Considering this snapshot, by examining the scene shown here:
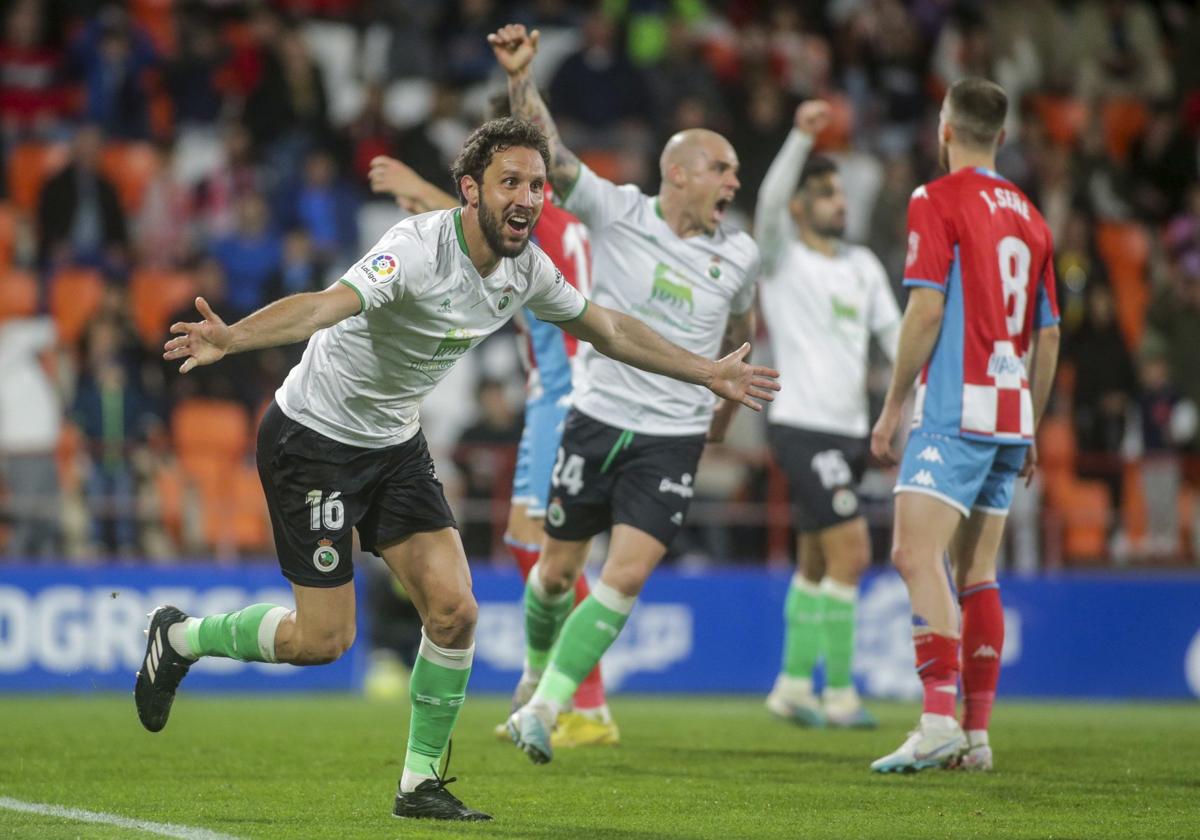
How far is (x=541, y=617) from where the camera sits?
8.68 metres

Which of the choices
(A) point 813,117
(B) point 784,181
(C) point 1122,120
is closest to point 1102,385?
(C) point 1122,120

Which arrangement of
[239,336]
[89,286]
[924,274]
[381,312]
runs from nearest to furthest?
[239,336]
[381,312]
[924,274]
[89,286]

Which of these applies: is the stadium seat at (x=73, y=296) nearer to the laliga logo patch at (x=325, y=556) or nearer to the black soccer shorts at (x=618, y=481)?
the black soccer shorts at (x=618, y=481)

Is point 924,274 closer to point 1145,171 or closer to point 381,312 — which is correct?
point 381,312

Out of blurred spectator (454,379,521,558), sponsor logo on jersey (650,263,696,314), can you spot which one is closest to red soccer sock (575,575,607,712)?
sponsor logo on jersey (650,263,696,314)

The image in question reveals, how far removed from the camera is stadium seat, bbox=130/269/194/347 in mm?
15938

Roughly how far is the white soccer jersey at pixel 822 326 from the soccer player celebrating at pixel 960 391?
2.28m

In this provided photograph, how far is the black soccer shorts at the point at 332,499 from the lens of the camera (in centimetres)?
636

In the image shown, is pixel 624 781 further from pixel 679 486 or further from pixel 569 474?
pixel 569 474

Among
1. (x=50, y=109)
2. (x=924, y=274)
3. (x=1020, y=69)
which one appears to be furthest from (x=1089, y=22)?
(x=924, y=274)

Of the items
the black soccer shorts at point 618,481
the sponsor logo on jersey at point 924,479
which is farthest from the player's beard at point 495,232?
the sponsor logo on jersey at point 924,479

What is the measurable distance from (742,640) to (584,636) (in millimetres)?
6182

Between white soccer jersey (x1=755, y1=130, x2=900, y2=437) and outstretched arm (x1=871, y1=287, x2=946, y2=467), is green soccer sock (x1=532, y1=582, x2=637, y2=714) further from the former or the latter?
white soccer jersey (x1=755, y1=130, x2=900, y2=437)

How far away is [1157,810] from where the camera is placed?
6.41m
